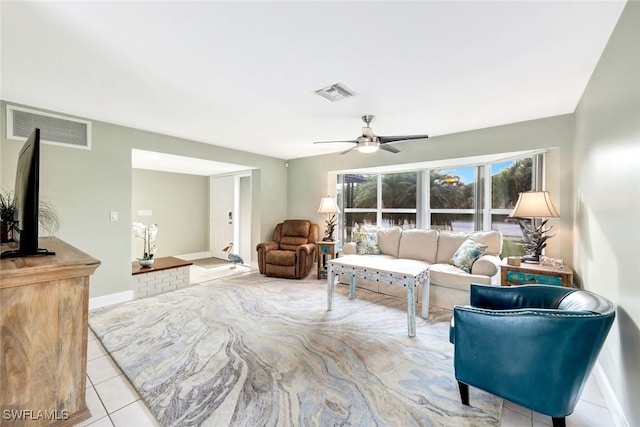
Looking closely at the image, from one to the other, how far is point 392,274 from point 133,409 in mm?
2395

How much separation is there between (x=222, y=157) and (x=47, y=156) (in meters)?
2.30

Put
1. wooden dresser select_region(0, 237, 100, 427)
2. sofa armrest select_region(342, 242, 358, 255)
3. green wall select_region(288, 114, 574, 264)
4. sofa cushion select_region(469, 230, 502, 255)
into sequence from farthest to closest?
sofa armrest select_region(342, 242, 358, 255) < sofa cushion select_region(469, 230, 502, 255) < green wall select_region(288, 114, 574, 264) < wooden dresser select_region(0, 237, 100, 427)

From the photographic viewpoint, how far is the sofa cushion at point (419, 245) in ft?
13.4

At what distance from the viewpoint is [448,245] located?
13.1ft

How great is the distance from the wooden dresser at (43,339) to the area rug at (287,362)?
0.50 meters

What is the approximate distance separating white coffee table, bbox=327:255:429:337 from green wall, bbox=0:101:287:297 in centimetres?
293

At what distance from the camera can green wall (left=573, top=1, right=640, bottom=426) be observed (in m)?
1.40

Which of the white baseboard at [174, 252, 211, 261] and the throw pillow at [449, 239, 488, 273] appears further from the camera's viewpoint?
the white baseboard at [174, 252, 211, 261]

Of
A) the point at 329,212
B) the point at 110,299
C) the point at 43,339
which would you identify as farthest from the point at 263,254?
the point at 43,339

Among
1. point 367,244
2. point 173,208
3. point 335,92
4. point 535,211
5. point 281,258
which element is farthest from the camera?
point 173,208

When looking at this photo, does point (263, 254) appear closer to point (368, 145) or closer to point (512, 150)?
point (368, 145)

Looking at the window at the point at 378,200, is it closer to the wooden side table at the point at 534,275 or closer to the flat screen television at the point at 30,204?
the wooden side table at the point at 534,275

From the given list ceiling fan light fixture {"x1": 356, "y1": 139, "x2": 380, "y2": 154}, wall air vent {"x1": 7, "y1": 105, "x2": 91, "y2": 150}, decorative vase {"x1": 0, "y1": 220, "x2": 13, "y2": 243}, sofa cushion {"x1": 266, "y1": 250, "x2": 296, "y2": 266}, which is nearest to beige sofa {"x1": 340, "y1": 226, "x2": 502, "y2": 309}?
sofa cushion {"x1": 266, "y1": 250, "x2": 296, "y2": 266}

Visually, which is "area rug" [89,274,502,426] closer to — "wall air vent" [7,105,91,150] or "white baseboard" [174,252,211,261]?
"wall air vent" [7,105,91,150]
